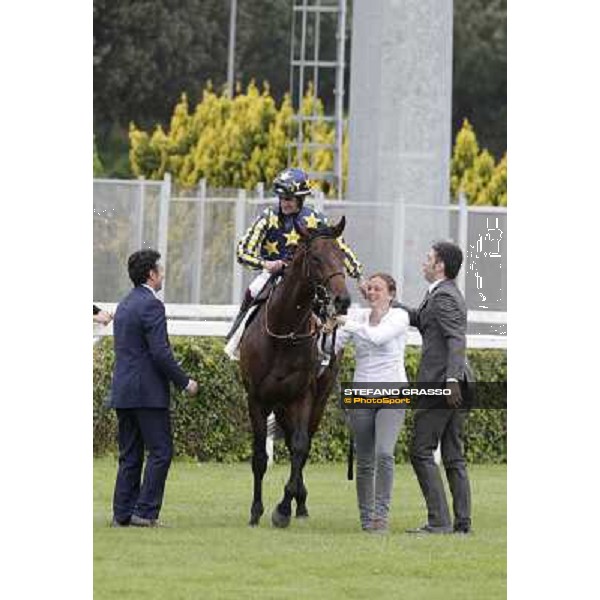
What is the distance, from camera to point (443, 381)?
12.3 meters

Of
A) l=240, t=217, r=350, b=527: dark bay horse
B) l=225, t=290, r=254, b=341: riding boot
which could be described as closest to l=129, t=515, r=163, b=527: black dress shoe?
l=240, t=217, r=350, b=527: dark bay horse

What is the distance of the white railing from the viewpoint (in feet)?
55.0

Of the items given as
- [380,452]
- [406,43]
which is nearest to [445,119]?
[406,43]

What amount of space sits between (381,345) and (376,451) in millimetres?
586

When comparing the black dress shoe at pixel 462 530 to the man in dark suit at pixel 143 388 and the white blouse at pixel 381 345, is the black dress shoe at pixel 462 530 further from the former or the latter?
the man in dark suit at pixel 143 388

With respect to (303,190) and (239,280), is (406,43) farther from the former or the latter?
(303,190)

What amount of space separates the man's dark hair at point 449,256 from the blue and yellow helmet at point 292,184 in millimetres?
1008

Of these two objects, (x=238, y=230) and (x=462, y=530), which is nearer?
(x=462, y=530)

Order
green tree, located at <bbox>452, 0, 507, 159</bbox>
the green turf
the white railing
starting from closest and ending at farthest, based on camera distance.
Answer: the green turf, the white railing, green tree, located at <bbox>452, 0, 507, 159</bbox>

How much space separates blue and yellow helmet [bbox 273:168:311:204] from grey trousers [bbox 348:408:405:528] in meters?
1.35

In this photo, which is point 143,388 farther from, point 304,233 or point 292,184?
point 292,184

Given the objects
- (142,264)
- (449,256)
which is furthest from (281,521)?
(449,256)

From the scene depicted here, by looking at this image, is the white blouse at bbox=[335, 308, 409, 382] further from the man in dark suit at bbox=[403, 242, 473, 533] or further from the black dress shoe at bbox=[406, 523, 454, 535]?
the black dress shoe at bbox=[406, 523, 454, 535]
